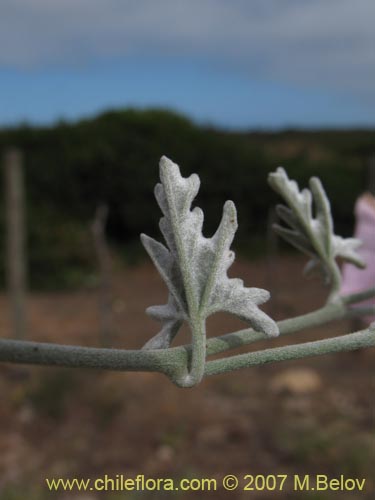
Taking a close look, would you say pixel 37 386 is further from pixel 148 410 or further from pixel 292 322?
pixel 292 322

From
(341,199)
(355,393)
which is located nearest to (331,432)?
(355,393)

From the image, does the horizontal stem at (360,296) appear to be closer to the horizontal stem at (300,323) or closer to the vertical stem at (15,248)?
the horizontal stem at (300,323)

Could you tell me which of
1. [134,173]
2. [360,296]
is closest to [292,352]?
[360,296]

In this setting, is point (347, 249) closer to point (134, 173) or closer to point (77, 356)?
point (77, 356)

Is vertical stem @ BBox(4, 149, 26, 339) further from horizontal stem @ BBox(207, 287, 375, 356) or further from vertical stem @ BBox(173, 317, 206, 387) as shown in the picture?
vertical stem @ BBox(173, 317, 206, 387)

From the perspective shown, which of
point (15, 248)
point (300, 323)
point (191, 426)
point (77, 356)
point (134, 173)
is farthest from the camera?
point (134, 173)

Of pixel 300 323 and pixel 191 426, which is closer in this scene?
pixel 300 323

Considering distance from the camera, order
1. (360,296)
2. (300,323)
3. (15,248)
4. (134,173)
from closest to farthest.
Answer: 1. (300,323)
2. (360,296)
3. (15,248)
4. (134,173)

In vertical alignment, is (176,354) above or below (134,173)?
below
